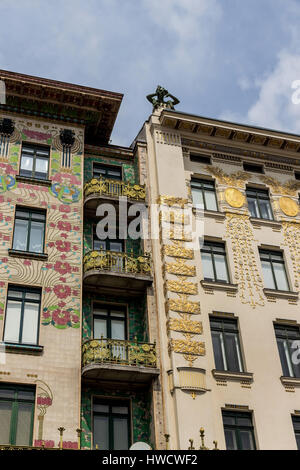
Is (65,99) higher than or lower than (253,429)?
higher

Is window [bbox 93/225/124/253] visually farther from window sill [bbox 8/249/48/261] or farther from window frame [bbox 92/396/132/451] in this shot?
window frame [bbox 92/396/132/451]

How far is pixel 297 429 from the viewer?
65.2 feet

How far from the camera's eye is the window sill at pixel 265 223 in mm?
24500

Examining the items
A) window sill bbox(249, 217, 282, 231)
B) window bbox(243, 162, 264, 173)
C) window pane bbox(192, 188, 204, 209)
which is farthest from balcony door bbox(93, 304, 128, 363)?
window bbox(243, 162, 264, 173)

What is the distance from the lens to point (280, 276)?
77.4 feet

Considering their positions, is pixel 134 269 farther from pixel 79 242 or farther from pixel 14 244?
pixel 14 244

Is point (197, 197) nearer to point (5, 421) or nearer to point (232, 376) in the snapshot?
point (232, 376)

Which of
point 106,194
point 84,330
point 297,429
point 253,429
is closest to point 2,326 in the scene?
point 84,330

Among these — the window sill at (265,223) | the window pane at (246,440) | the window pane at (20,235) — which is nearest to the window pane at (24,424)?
the window pane at (20,235)

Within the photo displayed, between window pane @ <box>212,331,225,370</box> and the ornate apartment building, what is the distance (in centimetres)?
4

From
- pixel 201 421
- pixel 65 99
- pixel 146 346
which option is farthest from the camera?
pixel 65 99

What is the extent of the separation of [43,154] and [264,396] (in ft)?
40.5

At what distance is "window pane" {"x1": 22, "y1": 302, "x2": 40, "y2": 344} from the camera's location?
768 inches

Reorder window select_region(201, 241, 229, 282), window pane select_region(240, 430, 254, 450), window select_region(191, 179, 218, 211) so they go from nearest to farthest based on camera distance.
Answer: window pane select_region(240, 430, 254, 450)
window select_region(201, 241, 229, 282)
window select_region(191, 179, 218, 211)
